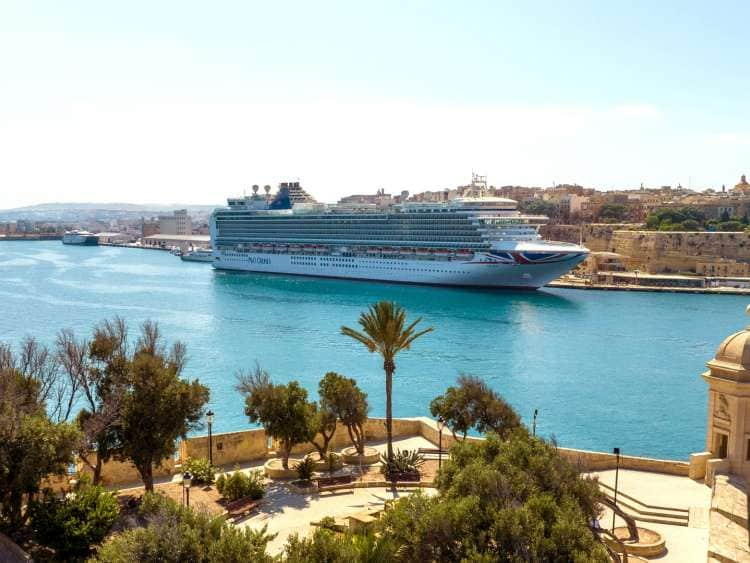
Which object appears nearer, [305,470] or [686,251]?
[305,470]

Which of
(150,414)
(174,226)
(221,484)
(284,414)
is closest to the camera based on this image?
(150,414)

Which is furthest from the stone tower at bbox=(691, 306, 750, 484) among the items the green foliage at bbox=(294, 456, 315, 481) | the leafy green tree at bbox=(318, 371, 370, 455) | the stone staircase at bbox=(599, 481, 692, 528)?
the green foliage at bbox=(294, 456, 315, 481)

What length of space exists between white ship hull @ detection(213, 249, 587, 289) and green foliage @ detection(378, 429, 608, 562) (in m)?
41.2

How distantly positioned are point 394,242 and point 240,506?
47178 millimetres

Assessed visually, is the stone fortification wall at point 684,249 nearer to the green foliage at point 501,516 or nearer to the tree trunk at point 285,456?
the tree trunk at point 285,456

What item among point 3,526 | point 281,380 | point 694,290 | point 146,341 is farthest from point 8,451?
point 694,290

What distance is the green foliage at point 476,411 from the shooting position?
528 inches

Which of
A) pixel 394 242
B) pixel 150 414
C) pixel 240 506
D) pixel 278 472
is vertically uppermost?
pixel 394 242

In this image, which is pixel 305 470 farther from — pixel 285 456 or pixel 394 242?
pixel 394 242

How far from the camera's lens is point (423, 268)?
5462cm

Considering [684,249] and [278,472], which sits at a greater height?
[684,249]

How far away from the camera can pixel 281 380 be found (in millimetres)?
25734

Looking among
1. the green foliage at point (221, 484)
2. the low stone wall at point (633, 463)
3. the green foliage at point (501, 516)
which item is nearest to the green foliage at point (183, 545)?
the green foliage at point (501, 516)

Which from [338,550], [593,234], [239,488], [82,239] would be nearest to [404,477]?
[239,488]
